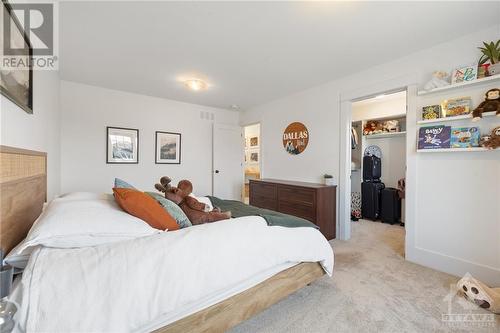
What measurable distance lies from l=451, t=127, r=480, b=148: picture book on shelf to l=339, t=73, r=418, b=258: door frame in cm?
35

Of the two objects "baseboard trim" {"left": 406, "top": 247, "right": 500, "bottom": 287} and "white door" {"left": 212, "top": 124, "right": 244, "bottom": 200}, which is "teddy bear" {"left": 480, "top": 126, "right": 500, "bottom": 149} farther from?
"white door" {"left": 212, "top": 124, "right": 244, "bottom": 200}

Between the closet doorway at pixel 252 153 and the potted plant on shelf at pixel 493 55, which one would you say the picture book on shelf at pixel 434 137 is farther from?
the closet doorway at pixel 252 153

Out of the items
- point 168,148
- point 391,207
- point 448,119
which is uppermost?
point 448,119

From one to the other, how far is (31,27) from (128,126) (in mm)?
2251

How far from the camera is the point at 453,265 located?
220cm

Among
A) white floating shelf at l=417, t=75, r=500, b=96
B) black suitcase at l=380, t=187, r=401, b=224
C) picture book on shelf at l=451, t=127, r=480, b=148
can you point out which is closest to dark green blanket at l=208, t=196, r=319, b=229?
picture book on shelf at l=451, t=127, r=480, b=148

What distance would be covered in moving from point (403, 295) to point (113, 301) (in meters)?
2.17

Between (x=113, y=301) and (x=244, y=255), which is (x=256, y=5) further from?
(x=113, y=301)

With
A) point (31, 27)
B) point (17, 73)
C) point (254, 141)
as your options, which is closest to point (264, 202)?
point (17, 73)

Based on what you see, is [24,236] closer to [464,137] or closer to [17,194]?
[17,194]

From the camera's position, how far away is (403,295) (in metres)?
1.83

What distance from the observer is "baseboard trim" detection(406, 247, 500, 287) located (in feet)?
6.46

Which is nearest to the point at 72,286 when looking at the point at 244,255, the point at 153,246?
the point at 153,246

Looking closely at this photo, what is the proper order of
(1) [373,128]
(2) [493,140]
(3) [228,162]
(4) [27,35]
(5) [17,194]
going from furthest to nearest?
1. (3) [228,162]
2. (1) [373,128]
3. (2) [493,140]
4. (4) [27,35]
5. (5) [17,194]
